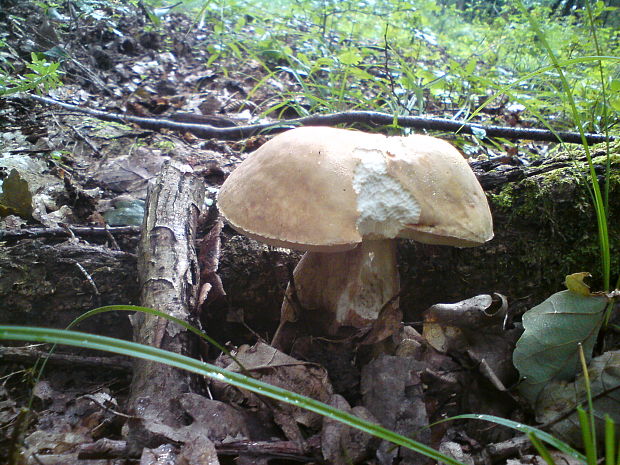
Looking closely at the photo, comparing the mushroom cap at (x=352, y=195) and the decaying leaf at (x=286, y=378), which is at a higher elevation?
the mushroom cap at (x=352, y=195)

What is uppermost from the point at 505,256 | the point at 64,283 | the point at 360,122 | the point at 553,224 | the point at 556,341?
the point at 360,122

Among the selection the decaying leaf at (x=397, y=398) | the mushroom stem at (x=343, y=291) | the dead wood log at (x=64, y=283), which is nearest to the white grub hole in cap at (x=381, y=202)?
the mushroom stem at (x=343, y=291)

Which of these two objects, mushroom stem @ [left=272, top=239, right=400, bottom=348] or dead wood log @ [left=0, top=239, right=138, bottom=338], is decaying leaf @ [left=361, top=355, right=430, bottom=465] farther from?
dead wood log @ [left=0, top=239, right=138, bottom=338]

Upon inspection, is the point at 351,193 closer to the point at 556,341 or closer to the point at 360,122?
the point at 556,341

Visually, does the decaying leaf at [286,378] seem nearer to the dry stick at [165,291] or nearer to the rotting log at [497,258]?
the dry stick at [165,291]

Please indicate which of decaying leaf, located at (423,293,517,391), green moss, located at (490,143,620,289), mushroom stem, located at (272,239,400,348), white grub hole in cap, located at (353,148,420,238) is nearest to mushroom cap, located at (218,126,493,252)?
white grub hole in cap, located at (353,148,420,238)

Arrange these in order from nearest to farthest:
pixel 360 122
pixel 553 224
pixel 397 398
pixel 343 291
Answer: pixel 397 398, pixel 343 291, pixel 553 224, pixel 360 122

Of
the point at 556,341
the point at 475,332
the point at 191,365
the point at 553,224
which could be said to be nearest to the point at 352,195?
the point at 191,365
